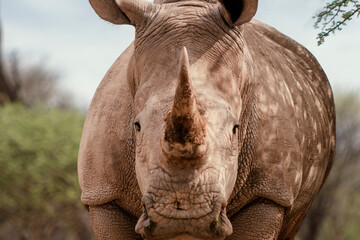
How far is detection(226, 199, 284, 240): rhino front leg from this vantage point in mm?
5152

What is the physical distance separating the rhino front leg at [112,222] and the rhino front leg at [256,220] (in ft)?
2.65

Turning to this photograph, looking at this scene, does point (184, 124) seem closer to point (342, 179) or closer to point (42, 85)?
point (342, 179)

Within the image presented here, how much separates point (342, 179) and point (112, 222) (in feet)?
73.6

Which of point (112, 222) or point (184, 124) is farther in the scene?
point (112, 222)

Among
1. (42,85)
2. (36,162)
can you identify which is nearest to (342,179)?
(36,162)

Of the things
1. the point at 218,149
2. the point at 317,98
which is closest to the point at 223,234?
the point at 218,149

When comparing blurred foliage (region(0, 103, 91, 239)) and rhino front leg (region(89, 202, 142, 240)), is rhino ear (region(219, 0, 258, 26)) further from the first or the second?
blurred foliage (region(0, 103, 91, 239))

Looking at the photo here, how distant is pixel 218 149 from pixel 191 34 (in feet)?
2.92

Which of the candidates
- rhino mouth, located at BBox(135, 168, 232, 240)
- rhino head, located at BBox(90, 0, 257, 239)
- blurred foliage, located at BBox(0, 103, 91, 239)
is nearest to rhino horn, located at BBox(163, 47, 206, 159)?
rhino head, located at BBox(90, 0, 257, 239)

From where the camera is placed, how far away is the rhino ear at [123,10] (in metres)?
4.54

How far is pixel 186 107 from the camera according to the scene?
3564 millimetres

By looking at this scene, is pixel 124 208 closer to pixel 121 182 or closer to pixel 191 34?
pixel 121 182

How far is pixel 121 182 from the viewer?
16.4ft

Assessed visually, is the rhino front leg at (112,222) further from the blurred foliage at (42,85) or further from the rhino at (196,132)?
the blurred foliage at (42,85)
